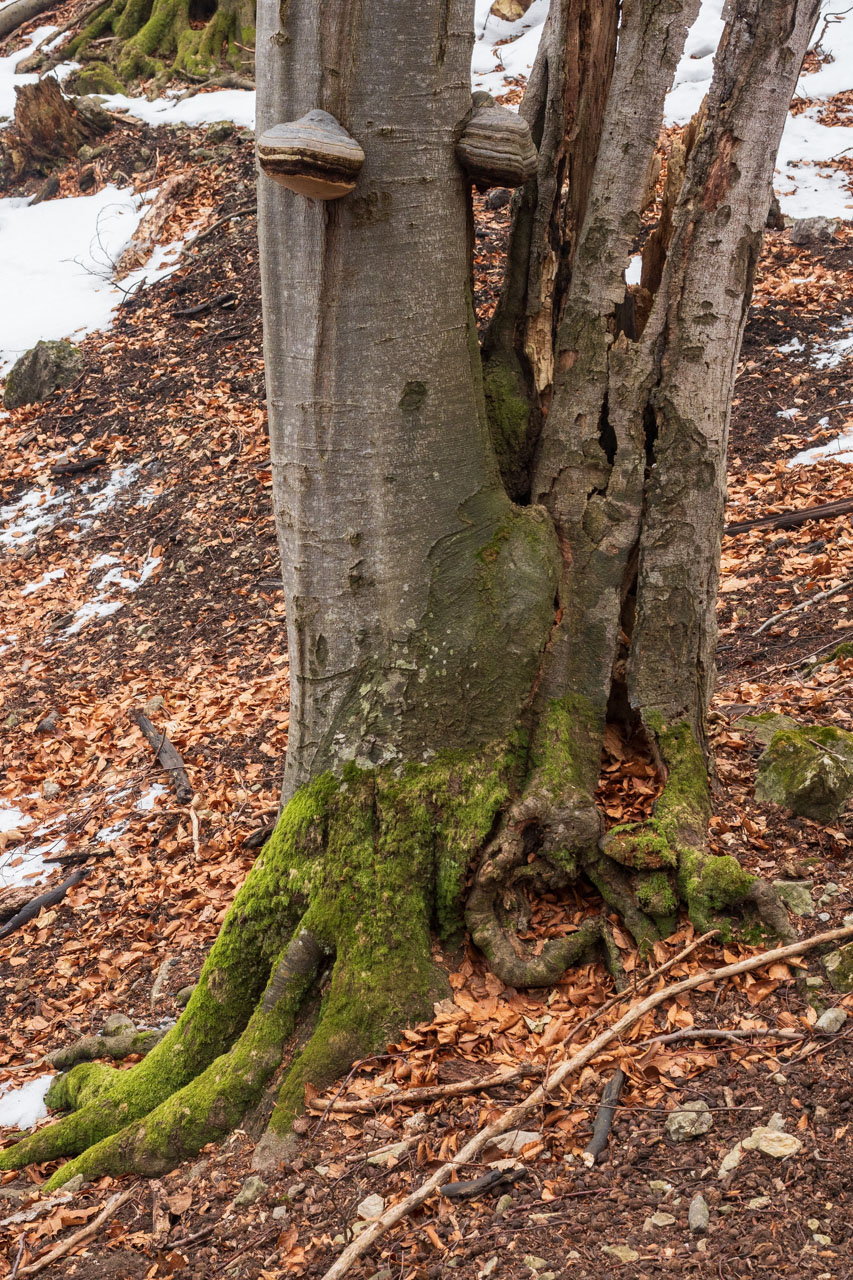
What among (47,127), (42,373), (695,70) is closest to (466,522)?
(42,373)

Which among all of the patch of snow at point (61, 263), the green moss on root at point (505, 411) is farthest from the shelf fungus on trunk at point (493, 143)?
the patch of snow at point (61, 263)

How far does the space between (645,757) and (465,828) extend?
2.95 feet

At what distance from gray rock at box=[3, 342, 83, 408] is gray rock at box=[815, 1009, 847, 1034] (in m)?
11.0

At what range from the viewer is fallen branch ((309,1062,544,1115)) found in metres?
2.78

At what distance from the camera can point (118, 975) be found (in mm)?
4668

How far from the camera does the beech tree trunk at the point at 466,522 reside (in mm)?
2939

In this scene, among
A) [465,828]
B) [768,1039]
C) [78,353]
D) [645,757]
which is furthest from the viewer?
[78,353]

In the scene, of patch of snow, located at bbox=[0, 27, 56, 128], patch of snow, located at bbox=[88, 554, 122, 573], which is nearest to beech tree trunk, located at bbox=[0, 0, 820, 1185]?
patch of snow, located at bbox=[88, 554, 122, 573]

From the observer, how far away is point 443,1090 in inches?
110

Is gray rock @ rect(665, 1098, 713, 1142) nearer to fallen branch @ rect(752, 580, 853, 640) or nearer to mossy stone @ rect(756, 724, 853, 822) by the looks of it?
mossy stone @ rect(756, 724, 853, 822)

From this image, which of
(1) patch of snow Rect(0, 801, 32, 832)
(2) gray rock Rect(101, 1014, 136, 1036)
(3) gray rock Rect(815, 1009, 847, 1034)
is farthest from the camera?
(1) patch of snow Rect(0, 801, 32, 832)

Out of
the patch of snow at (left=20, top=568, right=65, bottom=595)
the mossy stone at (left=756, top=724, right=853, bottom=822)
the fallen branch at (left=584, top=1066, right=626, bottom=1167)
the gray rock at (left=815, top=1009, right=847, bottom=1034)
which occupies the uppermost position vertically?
the patch of snow at (left=20, top=568, right=65, bottom=595)

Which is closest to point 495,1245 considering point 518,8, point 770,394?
point 770,394

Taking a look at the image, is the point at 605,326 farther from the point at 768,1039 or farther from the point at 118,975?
the point at 118,975
